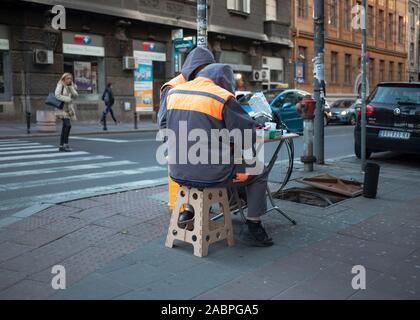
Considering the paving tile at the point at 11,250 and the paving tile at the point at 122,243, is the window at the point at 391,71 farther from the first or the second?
the paving tile at the point at 11,250

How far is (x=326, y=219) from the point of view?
582cm

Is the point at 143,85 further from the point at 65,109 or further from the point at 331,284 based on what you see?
the point at 331,284

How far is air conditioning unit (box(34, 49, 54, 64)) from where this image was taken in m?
20.1

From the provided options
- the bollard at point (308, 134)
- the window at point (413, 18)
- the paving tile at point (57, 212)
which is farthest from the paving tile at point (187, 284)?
the window at point (413, 18)

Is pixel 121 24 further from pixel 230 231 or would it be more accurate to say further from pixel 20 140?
pixel 230 231

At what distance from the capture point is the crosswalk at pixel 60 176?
730cm

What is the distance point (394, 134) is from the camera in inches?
417

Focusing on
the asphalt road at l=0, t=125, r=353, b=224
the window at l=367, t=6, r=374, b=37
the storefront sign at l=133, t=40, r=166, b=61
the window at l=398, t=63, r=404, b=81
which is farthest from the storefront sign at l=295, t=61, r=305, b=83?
the window at l=398, t=63, r=404, b=81

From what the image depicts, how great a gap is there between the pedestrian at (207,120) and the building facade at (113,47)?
Result: 42.3 ft

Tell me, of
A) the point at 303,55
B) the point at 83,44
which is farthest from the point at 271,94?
the point at 303,55

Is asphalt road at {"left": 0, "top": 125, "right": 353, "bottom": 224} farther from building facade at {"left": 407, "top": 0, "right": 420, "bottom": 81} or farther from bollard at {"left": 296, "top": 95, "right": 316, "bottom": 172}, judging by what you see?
building facade at {"left": 407, "top": 0, "right": 420, "bottom": 81}

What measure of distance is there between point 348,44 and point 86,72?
24.7m
